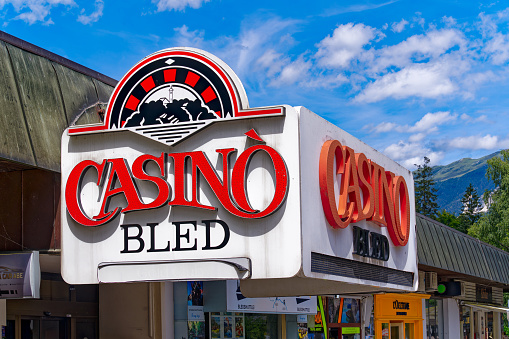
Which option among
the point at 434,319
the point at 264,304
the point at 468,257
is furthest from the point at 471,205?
the point at 264,304

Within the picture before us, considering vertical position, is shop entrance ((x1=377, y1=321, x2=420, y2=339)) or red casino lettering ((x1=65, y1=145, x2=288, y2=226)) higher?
red casino lettering ((x1=65, y1=145, x2=288, y2=226))

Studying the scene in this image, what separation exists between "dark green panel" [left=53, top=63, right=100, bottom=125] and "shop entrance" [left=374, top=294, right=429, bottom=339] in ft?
41.5

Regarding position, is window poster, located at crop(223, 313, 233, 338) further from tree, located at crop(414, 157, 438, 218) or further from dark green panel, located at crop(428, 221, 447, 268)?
tree, located at crop(414, 157, 438, 218)

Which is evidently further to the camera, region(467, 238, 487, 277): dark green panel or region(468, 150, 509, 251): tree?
region(468, 150, 509, 251): tree

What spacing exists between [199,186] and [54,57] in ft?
14.5

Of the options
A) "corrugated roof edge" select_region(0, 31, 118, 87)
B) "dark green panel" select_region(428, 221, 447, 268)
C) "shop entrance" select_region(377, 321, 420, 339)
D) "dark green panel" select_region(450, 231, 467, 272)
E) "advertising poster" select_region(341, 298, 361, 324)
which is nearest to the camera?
"corrugated roof edge" select_region(0, 31, 118, 87)

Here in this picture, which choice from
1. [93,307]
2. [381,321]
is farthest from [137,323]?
[381,321]

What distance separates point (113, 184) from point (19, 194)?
6.57 feet

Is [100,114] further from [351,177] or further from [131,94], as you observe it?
[351,177]

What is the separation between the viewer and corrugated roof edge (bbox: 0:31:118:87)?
1295 centimetres

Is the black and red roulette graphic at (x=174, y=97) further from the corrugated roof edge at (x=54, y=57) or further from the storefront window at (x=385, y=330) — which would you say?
the storefront window at (x=385, y=330)

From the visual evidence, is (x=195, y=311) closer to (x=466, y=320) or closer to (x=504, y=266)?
(x=466, y=320)

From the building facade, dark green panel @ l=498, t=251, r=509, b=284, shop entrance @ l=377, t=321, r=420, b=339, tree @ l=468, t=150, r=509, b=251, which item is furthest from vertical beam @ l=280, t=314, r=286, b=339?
tree @ l=468, t=150, r=509, b=251

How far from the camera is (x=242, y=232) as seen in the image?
11250 millimetres
